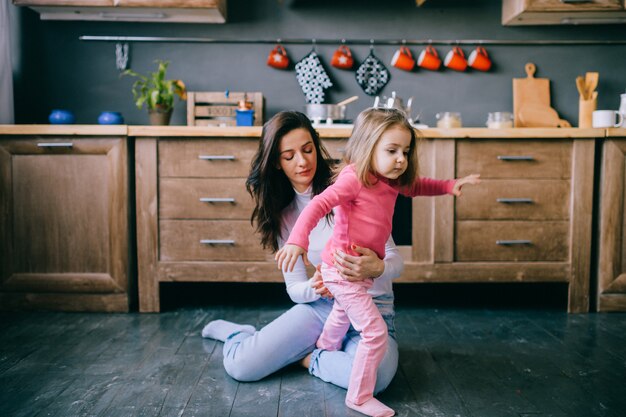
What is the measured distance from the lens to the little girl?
1.35m

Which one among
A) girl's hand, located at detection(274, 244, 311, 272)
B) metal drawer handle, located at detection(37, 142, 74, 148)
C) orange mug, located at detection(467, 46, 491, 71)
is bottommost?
girl's hand, located at detection(274, 244, 311, 272)

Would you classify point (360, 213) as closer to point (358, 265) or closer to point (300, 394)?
point (358, 265)

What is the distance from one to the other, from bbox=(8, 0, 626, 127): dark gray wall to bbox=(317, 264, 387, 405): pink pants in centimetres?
168

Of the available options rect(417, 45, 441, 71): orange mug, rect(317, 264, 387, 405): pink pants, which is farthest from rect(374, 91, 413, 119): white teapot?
rect(317, 264, 387, 405): pink pants

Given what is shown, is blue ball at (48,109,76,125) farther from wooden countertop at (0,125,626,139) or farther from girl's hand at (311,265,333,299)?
girl's hand at (311,265,333,299)

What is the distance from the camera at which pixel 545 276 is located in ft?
7.73

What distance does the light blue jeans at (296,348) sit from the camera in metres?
1.56

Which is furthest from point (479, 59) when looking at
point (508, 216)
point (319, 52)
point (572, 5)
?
point (508, 216)

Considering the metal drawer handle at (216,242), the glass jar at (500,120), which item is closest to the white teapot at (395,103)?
the glass jar at (500,120)

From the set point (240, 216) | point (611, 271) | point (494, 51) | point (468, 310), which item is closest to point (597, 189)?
point (611, 271)

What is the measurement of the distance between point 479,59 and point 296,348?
6.57 feet

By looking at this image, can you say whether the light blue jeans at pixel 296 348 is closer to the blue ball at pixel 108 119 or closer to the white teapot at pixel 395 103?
the white teapot at pixel 395 103

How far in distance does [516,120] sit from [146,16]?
6.82 feet

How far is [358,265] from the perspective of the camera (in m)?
1.36
